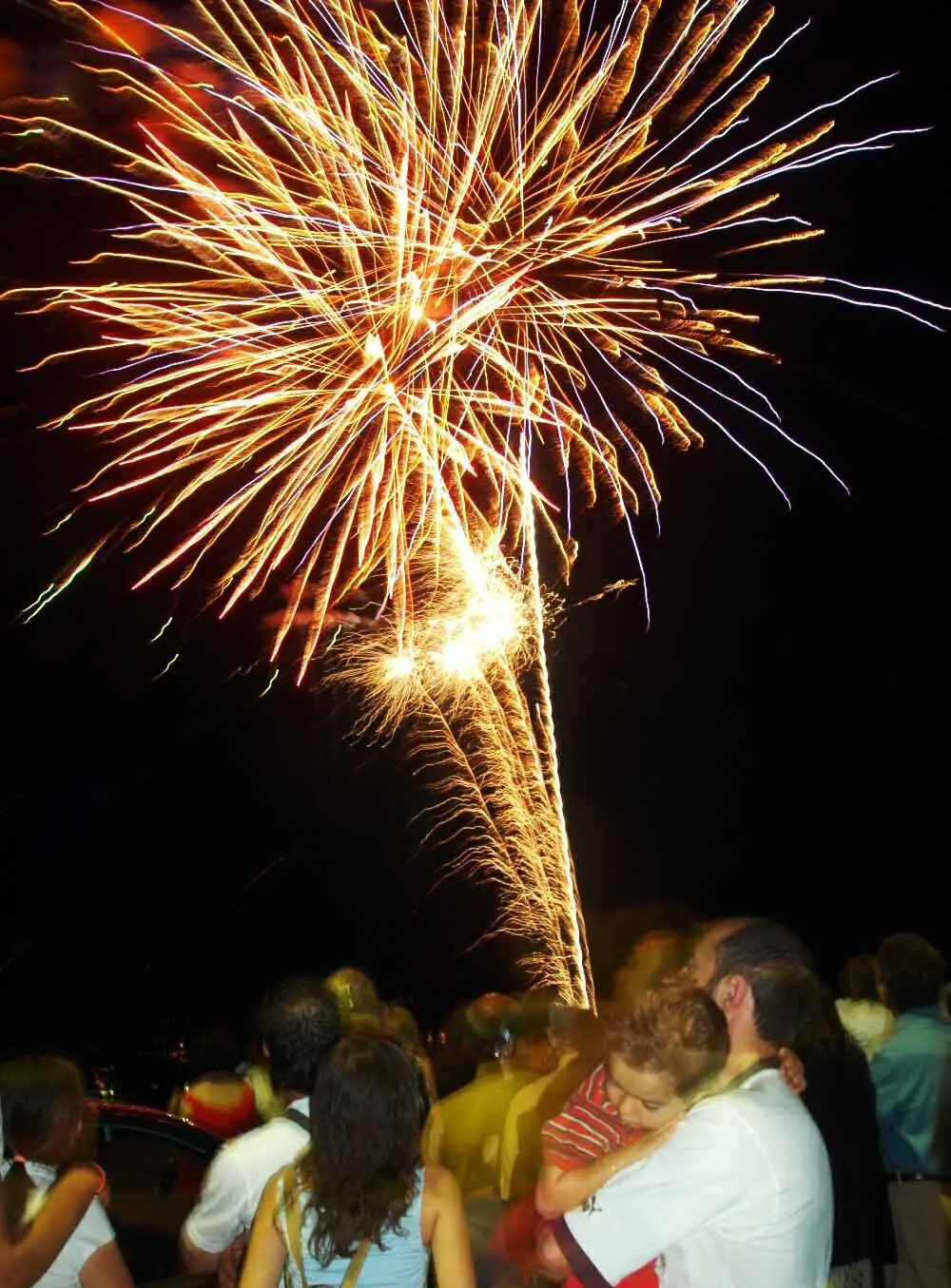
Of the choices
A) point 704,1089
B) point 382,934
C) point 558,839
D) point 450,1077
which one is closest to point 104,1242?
point 704,1089

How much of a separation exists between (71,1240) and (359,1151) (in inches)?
36.2

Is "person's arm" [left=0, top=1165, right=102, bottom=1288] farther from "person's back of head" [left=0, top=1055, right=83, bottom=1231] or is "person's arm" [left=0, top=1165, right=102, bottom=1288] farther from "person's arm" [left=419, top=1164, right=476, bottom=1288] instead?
"person's arm" [left=419, top=1164, right=476, bottom=1288]

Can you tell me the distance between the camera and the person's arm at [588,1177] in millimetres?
3451

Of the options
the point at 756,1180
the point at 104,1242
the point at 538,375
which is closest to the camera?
the point at 756,1180

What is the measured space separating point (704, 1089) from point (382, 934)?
140ft

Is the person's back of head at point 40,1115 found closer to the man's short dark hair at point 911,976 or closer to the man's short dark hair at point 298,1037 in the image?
the man's short dark hair at point 298,1037

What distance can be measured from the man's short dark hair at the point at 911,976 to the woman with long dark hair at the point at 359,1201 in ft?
9.90

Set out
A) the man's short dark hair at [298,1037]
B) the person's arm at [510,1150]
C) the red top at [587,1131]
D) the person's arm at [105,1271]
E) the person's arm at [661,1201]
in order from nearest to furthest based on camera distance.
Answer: the person's arm at [661,1201] → the red top at [587,1131] → the person's arm at [105,1271] → the man's short dark hair at [298,1037] → the person's arm at [510,1150]

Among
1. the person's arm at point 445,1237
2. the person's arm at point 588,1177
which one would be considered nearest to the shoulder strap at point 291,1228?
the person's arm at point 445,1237

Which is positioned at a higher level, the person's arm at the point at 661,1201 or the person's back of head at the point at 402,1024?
the person's back of head at the point at 402,1024

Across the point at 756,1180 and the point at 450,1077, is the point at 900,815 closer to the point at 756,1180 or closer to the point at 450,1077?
the point at 450,1077

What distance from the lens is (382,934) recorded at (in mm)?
45375

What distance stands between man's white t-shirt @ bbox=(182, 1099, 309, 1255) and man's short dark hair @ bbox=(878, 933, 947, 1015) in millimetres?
2911

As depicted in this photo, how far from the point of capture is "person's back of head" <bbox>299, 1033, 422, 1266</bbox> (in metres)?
3.71
